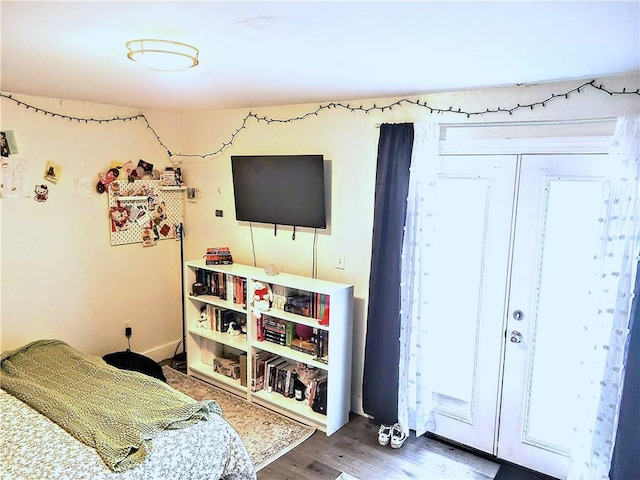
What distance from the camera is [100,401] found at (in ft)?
8.56

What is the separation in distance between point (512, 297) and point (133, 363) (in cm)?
293

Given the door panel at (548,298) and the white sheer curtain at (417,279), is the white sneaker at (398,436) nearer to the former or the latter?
the white sheer curtain at (417,279)

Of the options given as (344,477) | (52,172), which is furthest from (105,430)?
(52,172)

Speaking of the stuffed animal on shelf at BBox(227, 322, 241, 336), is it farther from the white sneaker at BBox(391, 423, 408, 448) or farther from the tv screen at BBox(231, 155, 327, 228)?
the white sneaker at BBox(391, 423, 408, 448)

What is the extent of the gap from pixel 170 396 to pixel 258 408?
1092mm

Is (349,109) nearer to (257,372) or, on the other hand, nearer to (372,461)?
(257,372)

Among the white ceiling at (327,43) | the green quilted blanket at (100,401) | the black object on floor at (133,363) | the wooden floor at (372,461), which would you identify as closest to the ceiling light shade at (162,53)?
the white ceiling at (327,43)

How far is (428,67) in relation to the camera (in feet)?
7.34

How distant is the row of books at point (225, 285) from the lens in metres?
3.80

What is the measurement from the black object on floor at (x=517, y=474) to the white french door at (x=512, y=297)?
5 cm

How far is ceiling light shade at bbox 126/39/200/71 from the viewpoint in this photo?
183 centimetres

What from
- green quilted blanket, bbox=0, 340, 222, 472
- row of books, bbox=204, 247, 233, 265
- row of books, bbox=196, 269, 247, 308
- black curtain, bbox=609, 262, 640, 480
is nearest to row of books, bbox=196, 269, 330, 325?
row of books, bbox=196, 269, 247, 308

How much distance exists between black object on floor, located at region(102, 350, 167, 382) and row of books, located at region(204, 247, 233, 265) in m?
0.95

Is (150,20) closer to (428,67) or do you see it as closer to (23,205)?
(428,67)
